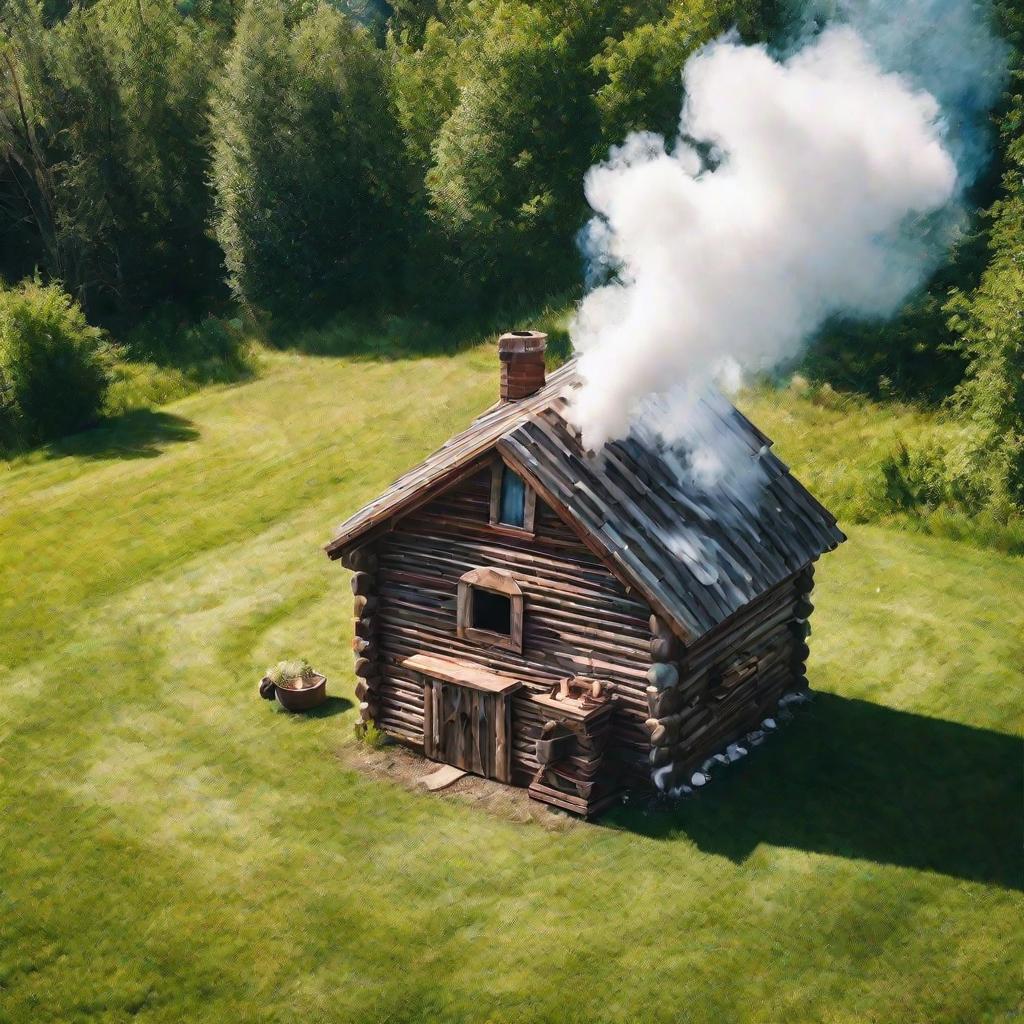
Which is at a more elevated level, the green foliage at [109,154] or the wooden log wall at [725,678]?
the green foliage at [109,154]

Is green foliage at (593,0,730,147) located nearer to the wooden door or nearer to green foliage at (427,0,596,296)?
green foliage at (427,0,596,296)

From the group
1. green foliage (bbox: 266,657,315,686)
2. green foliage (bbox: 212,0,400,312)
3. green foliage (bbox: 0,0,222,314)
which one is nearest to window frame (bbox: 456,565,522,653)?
green foliage (bbox: 266,657,315,686)

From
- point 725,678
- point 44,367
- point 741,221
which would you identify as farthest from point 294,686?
point 44,367

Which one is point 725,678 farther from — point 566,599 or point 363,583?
point 363,583

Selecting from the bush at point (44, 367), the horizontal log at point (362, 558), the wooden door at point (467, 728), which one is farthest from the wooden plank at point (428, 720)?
the bush at point (44, 367)

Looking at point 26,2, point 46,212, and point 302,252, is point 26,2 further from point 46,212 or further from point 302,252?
point 302,252

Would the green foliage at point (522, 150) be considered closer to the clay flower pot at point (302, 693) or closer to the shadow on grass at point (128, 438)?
the shadow on grass at point (128, 438)
